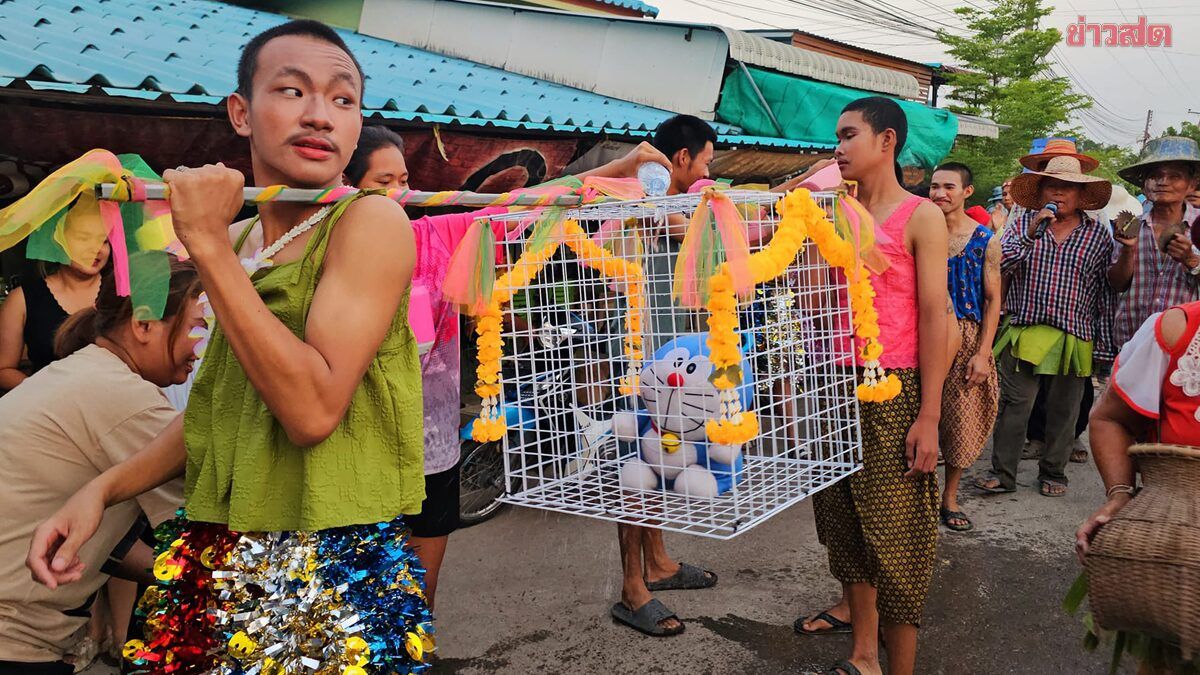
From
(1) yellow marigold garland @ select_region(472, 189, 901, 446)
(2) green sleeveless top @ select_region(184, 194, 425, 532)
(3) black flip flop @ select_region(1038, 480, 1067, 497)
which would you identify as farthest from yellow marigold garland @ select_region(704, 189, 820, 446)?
(3) black flip flop @ select_region(1038, 480, 1067, 497)

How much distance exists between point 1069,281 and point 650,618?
11.6 ft

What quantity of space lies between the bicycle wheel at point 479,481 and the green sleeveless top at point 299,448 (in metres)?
2.98

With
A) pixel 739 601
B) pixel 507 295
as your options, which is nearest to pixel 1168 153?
pixel 739 601

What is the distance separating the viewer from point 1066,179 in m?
4.69

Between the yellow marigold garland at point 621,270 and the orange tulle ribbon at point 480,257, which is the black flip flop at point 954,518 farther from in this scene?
the orange tulle ribbon at point 480,257

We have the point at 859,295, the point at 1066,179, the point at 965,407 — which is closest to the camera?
the point at 859,295

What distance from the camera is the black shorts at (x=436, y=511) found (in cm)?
281

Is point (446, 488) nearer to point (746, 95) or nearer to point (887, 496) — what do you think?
point (887, 496)

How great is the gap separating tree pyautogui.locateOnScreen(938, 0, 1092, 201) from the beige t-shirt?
22.5 meters

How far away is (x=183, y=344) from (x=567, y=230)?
3.54ft

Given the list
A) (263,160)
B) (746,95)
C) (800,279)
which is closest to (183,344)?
(263,160)

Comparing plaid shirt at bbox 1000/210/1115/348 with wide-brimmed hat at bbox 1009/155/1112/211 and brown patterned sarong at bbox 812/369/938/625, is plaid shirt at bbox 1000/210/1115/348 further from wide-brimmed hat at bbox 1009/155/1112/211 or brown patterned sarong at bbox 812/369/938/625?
brown patterned sarong at bbox 812/369/938/625

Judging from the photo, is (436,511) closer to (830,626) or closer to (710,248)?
(710,248)

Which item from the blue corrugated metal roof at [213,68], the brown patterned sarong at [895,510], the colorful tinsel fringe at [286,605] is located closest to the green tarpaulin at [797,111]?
the blue corrugated metal roof at [213,68]
